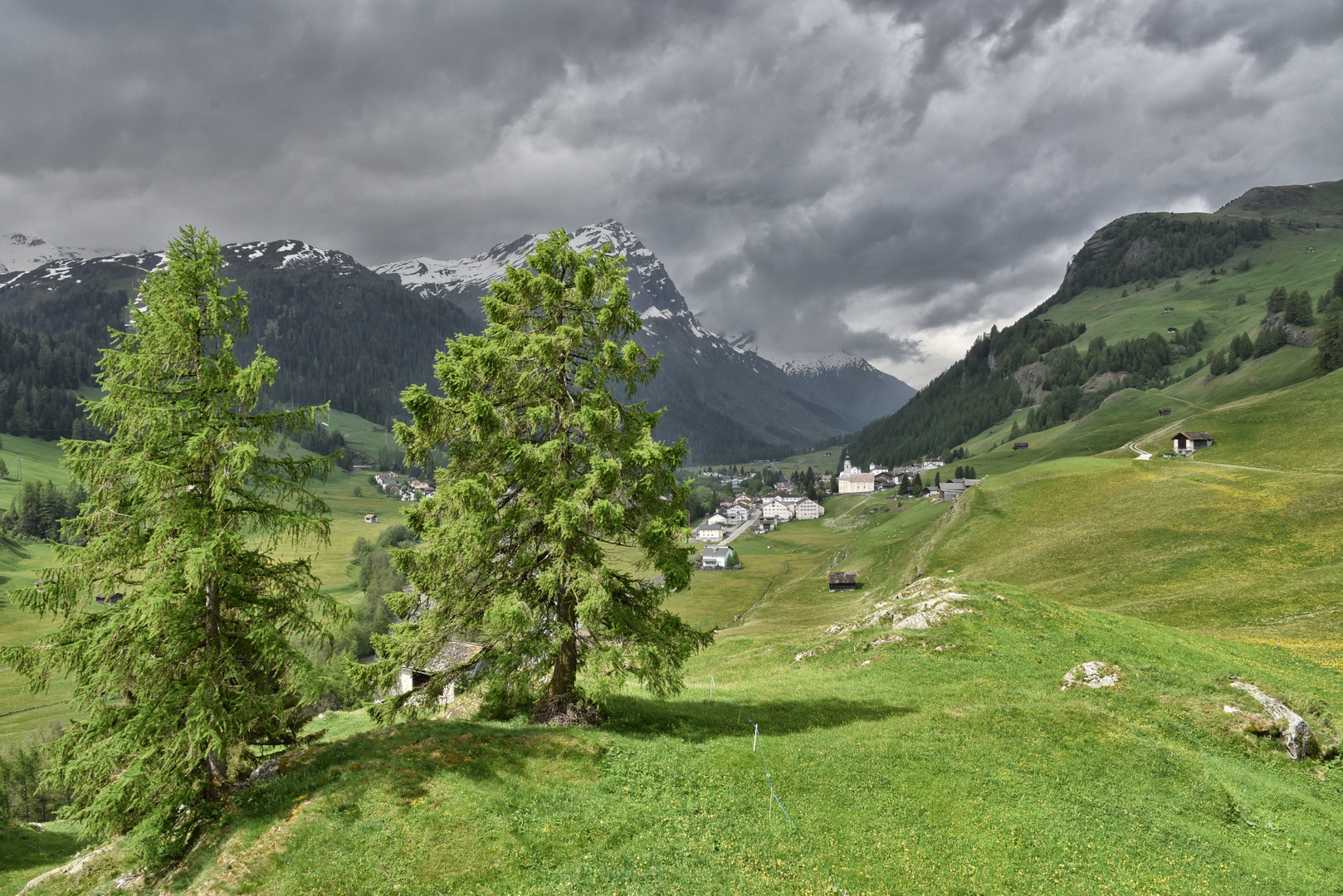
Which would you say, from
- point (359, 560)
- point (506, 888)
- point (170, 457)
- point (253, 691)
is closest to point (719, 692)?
point (506, 888)

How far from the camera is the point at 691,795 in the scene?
1830 centimetres

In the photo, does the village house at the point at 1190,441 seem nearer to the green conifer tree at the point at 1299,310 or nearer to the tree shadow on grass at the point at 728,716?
the tree shadow on grass at the point at 728,716

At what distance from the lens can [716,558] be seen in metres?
156

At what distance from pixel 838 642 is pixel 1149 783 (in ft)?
62.5

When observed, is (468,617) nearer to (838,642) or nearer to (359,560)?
(838,642)

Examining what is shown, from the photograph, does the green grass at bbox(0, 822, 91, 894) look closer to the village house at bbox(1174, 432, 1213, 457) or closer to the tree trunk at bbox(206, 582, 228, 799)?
the tree trunk at bbox(206, 582, 228, 799)

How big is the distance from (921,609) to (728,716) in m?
20.9

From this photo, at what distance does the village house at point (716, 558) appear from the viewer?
153550 millimetres

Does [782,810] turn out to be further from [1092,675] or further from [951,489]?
[951,489]

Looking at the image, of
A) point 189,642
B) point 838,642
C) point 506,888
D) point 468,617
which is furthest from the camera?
point 838,642

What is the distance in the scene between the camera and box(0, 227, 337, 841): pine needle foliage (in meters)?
14.5

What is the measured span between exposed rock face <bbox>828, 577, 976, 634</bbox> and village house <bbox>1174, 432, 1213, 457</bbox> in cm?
8635

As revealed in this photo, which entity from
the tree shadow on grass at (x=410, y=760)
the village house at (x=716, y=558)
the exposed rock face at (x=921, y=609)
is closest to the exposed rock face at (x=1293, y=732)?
the exposed rock face at (x=921, y=609)

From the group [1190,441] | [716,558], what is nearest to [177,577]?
[1190,441]
